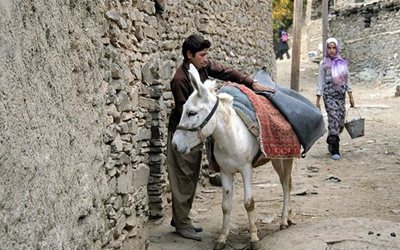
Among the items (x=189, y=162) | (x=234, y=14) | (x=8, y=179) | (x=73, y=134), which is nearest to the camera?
(x=8, y=179)

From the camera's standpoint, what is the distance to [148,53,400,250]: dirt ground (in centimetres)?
404

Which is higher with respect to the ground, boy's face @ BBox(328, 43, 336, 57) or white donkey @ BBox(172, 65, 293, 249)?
boy's face @ BBox(328, 43, 336, 57)

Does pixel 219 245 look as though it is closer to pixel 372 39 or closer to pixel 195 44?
pixel 195 44

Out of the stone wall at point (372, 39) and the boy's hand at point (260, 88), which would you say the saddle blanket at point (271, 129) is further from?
the stone wall at point (372, 39)

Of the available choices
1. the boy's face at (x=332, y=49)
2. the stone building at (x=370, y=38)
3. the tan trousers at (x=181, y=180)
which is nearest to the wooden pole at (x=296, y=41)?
the boy's face at (x=332, y=49)

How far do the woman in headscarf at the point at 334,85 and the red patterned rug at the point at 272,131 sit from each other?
11.4 ft

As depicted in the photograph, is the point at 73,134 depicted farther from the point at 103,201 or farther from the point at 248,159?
the point at 248,159

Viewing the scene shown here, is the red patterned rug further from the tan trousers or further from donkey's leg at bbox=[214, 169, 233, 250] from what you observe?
the tan trousers

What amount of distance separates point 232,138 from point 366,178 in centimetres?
349

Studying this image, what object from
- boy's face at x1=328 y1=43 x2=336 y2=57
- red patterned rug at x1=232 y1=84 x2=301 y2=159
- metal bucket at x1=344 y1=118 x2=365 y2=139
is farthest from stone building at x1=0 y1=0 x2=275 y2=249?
metal bucket at x1=344 y1=118 x2=365 y2=139

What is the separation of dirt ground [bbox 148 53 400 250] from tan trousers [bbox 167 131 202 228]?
0.19 m

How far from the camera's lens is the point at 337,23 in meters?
22.8

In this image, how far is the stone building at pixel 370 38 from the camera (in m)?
19.6

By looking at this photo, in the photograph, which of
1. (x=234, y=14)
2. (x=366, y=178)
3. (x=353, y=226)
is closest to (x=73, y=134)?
(x=353, y=226)
